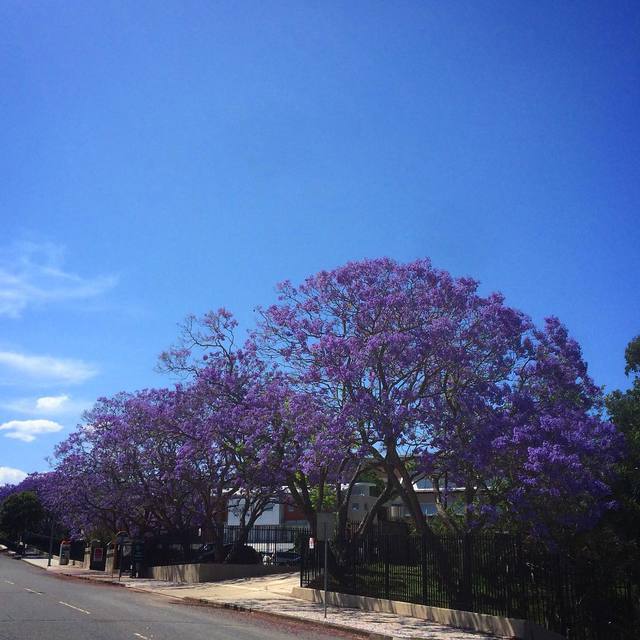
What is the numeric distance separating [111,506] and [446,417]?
28.5 meters

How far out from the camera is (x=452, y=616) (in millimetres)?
18391

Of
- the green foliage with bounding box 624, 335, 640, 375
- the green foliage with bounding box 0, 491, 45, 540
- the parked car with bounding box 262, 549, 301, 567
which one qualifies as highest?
the green foliage with bounding box 624, 335, 640, 375

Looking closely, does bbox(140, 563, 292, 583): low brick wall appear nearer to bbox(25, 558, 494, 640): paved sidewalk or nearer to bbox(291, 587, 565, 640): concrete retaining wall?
A: bbox(25, 558, 494, 640): paved sidewalk

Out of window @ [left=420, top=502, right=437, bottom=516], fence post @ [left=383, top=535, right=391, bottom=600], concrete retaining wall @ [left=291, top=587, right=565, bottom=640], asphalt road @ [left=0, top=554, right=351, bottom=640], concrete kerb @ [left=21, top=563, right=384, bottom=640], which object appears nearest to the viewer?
asphalt road @ [left=0, top=554, right=351, bottom=640]

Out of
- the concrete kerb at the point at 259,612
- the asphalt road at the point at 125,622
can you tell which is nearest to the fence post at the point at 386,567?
the concrete kerb at the point at 259,612

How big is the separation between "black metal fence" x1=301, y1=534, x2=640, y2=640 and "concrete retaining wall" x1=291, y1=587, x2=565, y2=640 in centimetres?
30

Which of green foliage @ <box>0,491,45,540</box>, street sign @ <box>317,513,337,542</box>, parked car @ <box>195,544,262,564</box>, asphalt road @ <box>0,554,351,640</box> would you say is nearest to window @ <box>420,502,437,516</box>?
parked car @ <box>195,544,262,564</box>

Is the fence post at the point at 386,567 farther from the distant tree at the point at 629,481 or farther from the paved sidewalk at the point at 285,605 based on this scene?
the distant tree at the point at 629,481

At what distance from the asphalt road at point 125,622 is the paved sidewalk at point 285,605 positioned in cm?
90

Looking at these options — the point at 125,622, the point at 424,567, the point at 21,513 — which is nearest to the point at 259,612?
the point at 424,567

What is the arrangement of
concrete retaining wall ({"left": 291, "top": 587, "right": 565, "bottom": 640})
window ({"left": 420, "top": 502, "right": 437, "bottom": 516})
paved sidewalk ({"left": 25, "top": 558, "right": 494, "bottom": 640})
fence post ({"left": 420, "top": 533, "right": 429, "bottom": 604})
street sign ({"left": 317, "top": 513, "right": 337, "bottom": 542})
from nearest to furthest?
concrete retaining wall ({"left": 291, "top": 587, "right": 565, "bottom": 640})
paved sidewalk ({"left": 25, "top": 558, "right": 494, "bottom": 640})
fence post ({"left": 420, "top": 533, "right": 429, "bottom": 604})
street sign ({"left": 317, "top": 513, "right": 337, "bottom": 542})
window ({"left": 420, "top": 502, "right": 437, "bottom": 516})

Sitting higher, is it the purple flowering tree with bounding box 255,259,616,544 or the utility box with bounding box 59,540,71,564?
the purple flowering tree with bounding box 255,259,616,544

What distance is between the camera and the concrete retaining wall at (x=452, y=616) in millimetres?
16578

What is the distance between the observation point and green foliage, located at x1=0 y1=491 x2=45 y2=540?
72.4 meters
